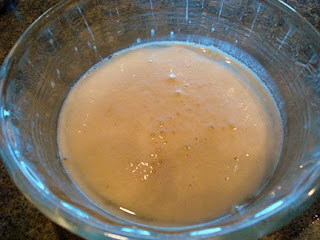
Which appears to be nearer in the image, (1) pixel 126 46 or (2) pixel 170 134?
(2) pixel 170 134

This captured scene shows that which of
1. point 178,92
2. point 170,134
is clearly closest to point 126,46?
point 178,92

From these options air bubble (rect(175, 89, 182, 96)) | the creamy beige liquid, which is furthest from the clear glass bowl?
air bubble (rect(175, 89, 182, 96))

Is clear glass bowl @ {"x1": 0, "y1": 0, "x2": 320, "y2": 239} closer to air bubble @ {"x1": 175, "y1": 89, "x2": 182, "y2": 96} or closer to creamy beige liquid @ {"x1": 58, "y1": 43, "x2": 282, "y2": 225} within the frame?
creamy beige liquid @ {"x1": 58, "y1": 43, "x2": 282, "y2": 225}

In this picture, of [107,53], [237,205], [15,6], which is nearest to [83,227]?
[237,205]

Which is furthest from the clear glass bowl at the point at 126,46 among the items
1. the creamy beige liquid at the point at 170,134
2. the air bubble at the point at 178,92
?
the air bubble at the point at 178,92

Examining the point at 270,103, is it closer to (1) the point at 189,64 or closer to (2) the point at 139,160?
(1) the point at 189,64

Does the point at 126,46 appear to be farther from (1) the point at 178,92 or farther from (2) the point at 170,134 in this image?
(2) the point at 170,134
